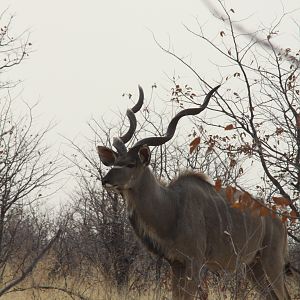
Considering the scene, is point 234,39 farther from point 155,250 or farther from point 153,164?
point 153,164

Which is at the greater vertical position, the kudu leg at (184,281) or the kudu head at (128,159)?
the kudu head at (128,159)

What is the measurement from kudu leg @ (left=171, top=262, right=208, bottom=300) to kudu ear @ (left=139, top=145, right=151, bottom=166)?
0.90 metres

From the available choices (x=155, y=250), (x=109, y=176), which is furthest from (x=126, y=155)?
(x=155, y=250)

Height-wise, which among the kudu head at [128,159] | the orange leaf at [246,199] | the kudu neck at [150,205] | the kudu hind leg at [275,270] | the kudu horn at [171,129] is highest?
the kudu horn at [171,129]

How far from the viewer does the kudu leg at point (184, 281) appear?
5.21 m

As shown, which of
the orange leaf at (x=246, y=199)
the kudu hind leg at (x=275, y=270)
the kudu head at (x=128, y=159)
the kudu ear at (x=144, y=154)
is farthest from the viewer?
the kudu hind leg at (x=275, y=270)

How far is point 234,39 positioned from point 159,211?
62.6 inches

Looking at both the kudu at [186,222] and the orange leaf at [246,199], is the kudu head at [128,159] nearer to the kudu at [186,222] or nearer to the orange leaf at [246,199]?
the kudu at [186,222]

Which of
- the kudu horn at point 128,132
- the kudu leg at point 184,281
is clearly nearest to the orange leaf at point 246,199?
the kudu leg at point 184,281

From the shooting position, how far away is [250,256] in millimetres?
5969

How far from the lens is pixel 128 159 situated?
5641mm

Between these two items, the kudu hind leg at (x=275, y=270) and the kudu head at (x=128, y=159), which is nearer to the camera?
the kudu head at (x=128, y=159)

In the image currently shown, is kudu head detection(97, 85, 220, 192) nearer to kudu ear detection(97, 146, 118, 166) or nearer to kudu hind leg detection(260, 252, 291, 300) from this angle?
kudu ear detection(97, 146, 118, 166)

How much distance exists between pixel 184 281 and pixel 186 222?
540 millimetres
